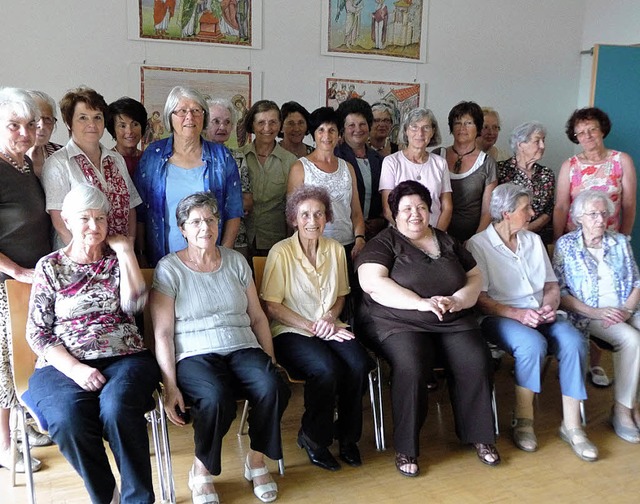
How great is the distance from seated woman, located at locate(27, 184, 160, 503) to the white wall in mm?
2251

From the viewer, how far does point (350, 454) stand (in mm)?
2797

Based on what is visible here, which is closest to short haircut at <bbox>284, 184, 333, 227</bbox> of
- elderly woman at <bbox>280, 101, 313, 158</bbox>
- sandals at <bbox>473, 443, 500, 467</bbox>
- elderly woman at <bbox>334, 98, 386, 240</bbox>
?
elderly woman at <bbox>334, 98, 386, 240</bbox>

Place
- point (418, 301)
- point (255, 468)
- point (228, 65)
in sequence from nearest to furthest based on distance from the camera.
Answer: point (255, 468), point (418, 301), point (228, 65)

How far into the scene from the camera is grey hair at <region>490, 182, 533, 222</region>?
10.4 feet

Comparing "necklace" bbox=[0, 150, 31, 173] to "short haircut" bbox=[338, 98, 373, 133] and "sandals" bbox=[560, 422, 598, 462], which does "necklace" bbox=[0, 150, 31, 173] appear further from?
"sandals" bbox=[560, 422, 598, 462]

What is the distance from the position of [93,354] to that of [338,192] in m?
1.54

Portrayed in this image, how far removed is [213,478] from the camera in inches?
104

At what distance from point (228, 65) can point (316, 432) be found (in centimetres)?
300

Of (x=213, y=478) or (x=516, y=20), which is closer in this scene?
(x=213, y=478)

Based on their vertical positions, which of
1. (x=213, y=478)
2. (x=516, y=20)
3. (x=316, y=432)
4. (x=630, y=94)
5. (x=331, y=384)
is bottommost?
(x=213, y=478)

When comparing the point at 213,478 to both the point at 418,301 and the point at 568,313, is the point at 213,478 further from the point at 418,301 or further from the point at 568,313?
the point at 568,313

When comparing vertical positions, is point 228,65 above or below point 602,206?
above

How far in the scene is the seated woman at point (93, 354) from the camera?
7.02 feet

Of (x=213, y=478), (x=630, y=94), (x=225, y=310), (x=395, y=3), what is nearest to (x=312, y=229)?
(x=225, y=310)
